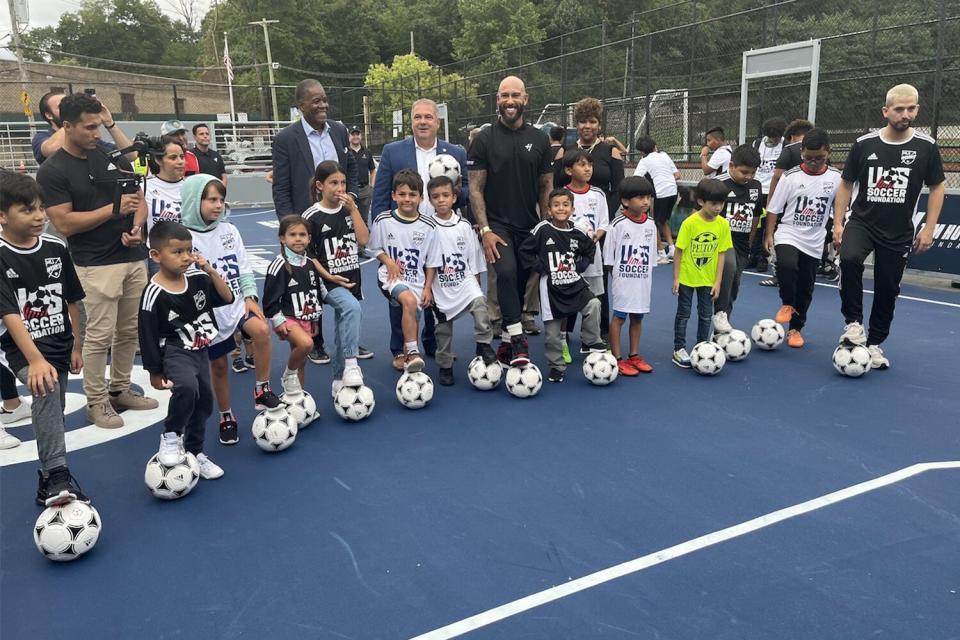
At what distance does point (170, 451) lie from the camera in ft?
13.5

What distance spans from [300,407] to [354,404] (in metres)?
0.40

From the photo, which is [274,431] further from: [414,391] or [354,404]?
[414,391]

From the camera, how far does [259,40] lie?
58.6m

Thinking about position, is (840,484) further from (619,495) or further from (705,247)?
(705,247)

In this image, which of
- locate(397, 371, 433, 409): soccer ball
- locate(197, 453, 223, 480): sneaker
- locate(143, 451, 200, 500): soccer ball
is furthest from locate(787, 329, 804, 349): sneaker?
locate(143, 451, 200, 500): soccer ball

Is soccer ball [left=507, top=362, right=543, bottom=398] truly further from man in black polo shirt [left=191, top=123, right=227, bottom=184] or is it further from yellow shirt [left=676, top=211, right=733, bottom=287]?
man in black polo shirt [left=191, top=123, right=227, bottom=184]

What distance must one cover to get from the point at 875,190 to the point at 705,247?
1.56 metres

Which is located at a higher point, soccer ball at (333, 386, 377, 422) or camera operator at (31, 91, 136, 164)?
camera operator at (31, 91, 136, 164)

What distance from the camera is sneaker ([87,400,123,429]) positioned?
5.22 meters

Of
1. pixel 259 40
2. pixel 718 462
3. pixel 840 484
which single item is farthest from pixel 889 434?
pixel 259 40

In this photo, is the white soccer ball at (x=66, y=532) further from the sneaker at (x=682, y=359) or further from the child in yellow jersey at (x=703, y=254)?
the sneaker at (x=682, y=359)

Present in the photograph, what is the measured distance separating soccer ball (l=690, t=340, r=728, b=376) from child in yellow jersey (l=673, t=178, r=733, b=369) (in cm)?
27

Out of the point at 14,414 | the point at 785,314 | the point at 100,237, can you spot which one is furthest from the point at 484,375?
the point at 14,414

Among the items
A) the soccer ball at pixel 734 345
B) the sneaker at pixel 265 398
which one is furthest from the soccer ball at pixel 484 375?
the soccer ball at pixel 734 345
